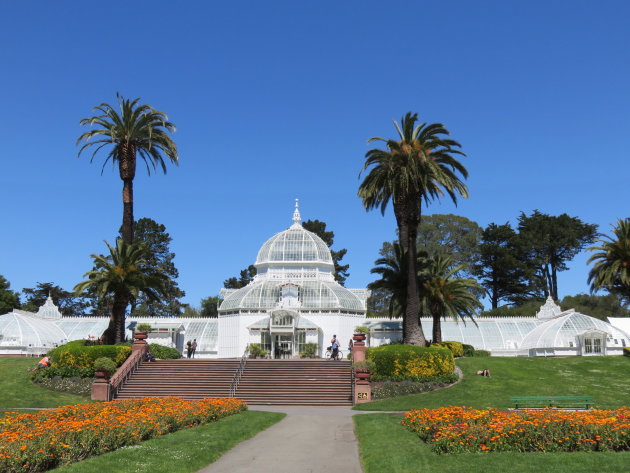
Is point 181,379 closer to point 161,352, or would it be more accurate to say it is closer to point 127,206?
point 161,352

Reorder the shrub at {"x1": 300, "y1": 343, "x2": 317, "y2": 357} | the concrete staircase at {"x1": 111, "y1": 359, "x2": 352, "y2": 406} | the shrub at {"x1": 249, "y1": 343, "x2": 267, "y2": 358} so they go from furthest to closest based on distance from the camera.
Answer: the shrub at {"x1": 300, "y1": 343, "x2": 317, "y2": 357}
the shrub at {"x1": 249, "y1": 343, "x2": 267, "y2": 358}
the concrete staircase at {"x1": 111, "y1": 359, "x2": 352, "y2": 406}

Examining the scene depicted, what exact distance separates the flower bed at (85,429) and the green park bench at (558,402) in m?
12.1

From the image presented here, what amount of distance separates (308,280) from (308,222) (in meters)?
39.6

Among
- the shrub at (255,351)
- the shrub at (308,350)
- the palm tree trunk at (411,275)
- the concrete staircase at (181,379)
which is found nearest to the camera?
the concrete staircase at (181,379)

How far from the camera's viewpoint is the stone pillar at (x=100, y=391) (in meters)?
31.8

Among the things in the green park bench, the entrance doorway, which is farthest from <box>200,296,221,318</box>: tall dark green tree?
the green park bench

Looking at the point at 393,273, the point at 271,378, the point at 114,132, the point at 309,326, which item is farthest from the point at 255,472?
the point at 309,326

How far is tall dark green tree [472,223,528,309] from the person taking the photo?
84.3 m

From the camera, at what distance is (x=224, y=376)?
35.6 m

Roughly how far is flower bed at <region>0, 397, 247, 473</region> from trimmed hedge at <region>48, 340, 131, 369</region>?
44.9 ft

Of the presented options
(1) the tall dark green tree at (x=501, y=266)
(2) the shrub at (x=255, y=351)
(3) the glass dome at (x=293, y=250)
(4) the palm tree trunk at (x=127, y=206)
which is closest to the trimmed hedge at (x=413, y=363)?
(2) the shrub at (x=255, y=351)

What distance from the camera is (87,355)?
36.2 metres

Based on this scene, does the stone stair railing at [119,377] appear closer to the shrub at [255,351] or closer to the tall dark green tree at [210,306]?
the shrub at [255,351]

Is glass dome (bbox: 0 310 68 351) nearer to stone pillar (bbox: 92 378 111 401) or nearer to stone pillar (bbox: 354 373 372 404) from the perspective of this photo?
stone pillar (bbox: 92 378 111 401)
